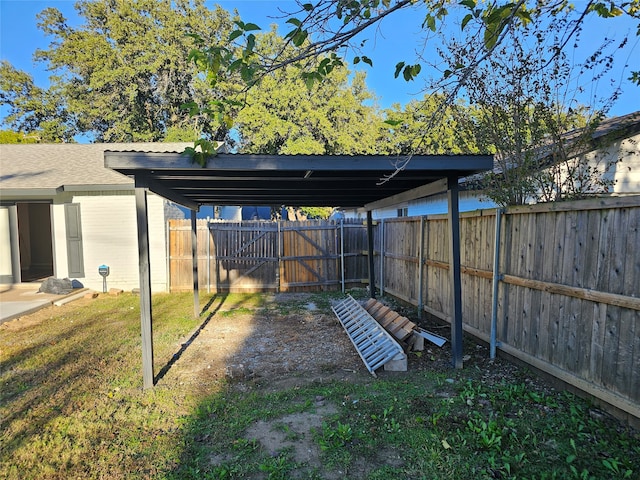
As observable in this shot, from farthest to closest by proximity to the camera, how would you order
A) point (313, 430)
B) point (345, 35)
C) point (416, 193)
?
point (416, 193) < point (313, 430) < point (345, 35)

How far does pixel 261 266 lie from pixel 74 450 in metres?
7.15

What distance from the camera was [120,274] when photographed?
9609 millimetres

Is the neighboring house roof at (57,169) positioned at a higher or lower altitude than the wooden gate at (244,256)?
higher

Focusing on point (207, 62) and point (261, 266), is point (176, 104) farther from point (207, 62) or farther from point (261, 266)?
point (207, 62)

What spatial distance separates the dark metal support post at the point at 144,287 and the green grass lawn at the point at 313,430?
212 mm

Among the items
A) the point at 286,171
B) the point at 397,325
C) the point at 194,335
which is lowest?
the point at 194,335

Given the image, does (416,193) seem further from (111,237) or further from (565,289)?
(111,237)

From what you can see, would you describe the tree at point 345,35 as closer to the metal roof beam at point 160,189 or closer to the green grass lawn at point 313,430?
the metal roof beam at point 160,189

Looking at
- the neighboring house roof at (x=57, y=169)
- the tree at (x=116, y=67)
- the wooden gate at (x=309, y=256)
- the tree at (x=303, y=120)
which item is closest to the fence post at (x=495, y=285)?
the wooden gate at (x=309, y=256)

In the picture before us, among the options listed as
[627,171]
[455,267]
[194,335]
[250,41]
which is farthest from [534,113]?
[194,335]

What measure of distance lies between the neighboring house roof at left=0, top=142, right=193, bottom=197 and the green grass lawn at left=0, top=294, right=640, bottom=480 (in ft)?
19.5

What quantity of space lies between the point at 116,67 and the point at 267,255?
54.0 feet

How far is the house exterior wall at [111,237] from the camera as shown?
374 inches

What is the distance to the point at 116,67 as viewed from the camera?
1944 centimetres
